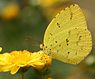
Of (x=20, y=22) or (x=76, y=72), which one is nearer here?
(x=76, y=72)

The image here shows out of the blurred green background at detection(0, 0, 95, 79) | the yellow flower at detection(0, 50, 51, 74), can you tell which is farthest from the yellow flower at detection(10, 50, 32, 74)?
the blurred green background at detection(0, 0, 95, 79)

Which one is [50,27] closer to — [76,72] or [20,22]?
[76,72]

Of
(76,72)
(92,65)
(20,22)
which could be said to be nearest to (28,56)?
(92,65)

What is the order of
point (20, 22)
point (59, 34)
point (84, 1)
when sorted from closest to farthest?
point (59, 34) < point (20, 22) < point (84, 1)

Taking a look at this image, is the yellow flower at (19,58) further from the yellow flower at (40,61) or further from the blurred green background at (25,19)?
the blurred green background at (25,19)

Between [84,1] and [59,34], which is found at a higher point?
[84,1]

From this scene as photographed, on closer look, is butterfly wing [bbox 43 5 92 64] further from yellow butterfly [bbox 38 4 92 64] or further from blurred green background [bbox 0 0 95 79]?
blurred green background [bbox 0 0 95 79]

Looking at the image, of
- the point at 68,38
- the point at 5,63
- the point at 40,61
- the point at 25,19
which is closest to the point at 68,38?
the point at 68,38

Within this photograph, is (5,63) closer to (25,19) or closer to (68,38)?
(68,38)
